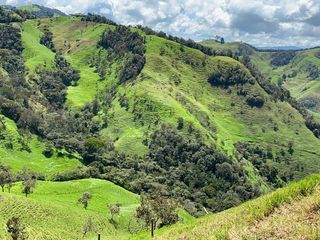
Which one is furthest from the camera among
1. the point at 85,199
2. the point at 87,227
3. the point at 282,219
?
the point at 85,199

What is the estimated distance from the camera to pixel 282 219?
503 inches

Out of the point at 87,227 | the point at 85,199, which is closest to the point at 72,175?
the point at 85,199

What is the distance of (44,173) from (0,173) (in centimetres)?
4501

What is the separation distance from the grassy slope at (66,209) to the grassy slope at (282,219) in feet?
224

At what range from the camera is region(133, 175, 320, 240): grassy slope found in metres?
11.7

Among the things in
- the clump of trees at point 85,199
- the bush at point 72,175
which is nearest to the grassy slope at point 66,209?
the clump of trees at point 85,199

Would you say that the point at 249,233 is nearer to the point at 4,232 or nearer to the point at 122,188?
the point at 4,232

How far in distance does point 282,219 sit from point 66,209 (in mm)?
122420

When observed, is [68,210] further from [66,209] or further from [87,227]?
[87,227]

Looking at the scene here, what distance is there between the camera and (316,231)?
10695 mm

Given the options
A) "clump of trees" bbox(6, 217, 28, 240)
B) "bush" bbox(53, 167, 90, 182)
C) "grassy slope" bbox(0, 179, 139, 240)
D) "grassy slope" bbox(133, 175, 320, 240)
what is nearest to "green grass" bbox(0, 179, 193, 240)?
"grassy slope" bbox(0, 179, 139, 240)

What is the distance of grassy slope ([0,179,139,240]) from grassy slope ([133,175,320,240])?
68.4m

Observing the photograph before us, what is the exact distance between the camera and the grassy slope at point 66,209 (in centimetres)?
11206

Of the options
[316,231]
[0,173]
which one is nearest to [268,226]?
[316,231]
